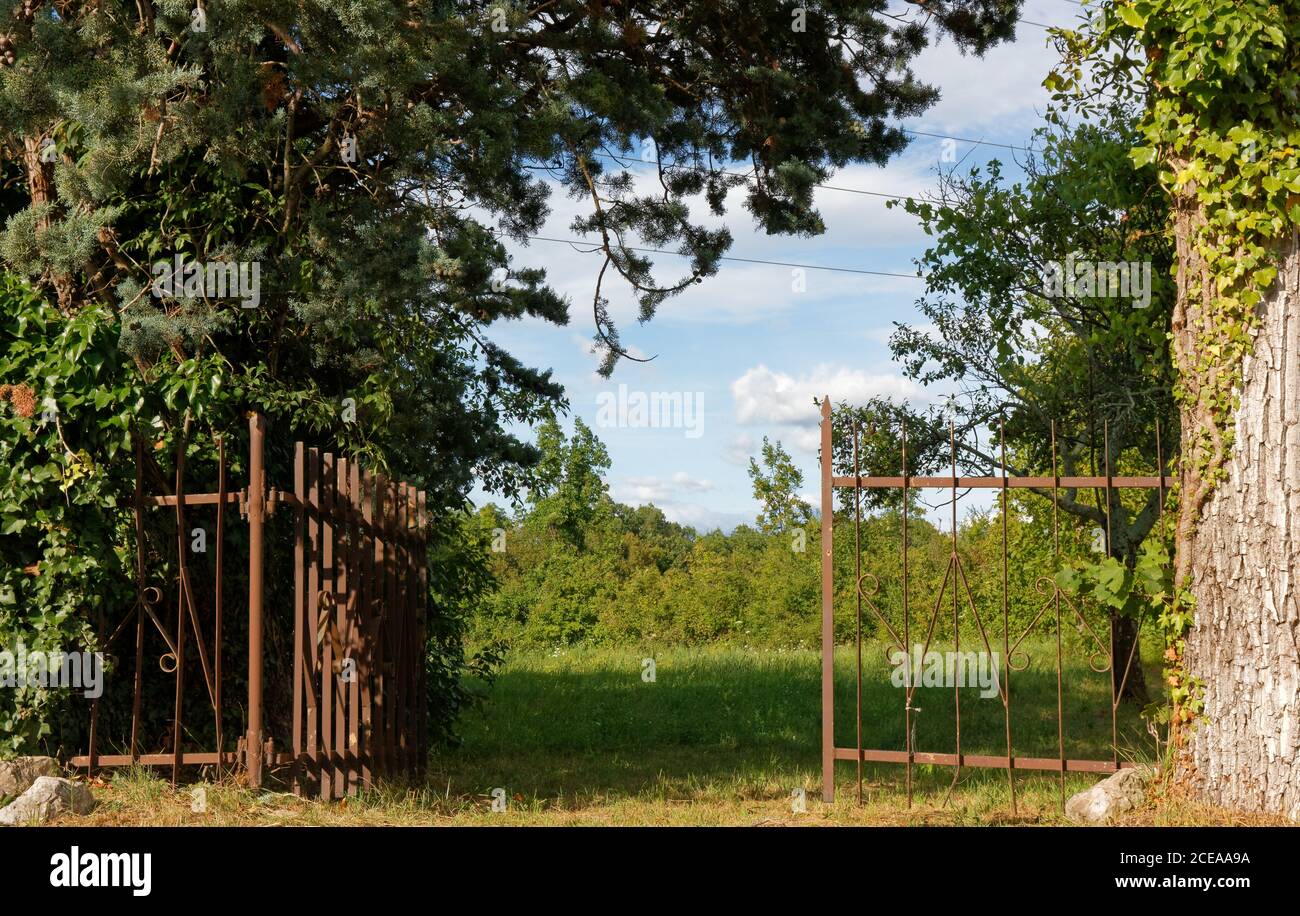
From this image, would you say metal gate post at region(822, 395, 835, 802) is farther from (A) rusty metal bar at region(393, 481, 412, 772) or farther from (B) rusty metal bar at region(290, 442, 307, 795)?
(B) rusty metal bar at region(290, 442, 307, 795)

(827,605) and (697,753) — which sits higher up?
(827,605)

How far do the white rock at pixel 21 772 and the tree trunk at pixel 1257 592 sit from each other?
6.19 metres

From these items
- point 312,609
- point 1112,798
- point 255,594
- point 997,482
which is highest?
point 997,482

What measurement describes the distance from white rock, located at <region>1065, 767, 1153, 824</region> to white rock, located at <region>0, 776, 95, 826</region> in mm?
5283

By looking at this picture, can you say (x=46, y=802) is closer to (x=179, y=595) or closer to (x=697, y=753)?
(x=179, y=595)

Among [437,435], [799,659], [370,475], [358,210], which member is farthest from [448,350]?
[799,659]

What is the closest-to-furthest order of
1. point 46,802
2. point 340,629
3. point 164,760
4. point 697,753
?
point 46,802 → point 164,760 → point 340,629 → point 697,753

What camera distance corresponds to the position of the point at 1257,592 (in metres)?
5.58

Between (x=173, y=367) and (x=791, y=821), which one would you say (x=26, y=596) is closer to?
(x=173, y=367)

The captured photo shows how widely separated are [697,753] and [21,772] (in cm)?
569

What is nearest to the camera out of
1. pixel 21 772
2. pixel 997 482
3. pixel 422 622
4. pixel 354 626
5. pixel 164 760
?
pixel 21 772

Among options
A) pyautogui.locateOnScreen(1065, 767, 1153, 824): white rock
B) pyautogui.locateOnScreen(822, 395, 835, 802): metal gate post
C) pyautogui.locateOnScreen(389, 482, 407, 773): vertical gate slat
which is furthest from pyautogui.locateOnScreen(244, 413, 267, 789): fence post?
pyautogui.locateOnScreen(1065, 767, 1153, 824): white rock

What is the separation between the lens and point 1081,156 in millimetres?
10633

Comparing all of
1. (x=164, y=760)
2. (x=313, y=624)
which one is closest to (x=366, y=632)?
(x=313, y=624)
